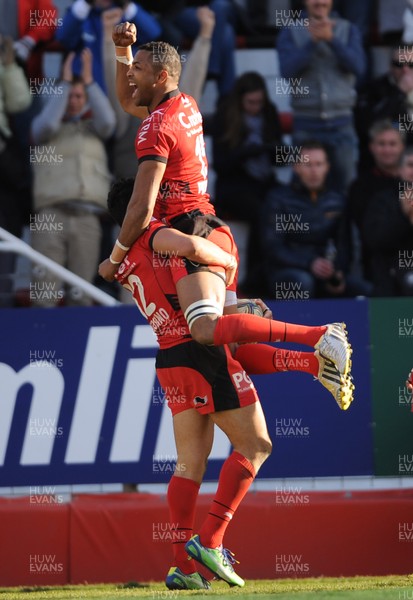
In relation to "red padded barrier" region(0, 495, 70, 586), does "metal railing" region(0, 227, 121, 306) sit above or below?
above

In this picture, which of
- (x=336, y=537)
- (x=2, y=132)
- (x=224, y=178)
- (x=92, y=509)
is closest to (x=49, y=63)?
(x=2, y=132)

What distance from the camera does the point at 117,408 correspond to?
813cm

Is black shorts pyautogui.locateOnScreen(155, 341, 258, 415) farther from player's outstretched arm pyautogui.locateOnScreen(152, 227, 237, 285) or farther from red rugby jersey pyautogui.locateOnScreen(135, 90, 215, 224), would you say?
red rugby jersey pyautogui.locateOnScreen(135, 90, 215, 224)

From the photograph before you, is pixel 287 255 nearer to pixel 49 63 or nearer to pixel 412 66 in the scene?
pixel 412 66

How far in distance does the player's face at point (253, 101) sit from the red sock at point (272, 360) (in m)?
3.93

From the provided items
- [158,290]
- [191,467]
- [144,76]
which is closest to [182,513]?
[191,467]

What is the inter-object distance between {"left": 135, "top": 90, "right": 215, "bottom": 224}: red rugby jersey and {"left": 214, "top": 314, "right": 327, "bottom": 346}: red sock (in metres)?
0.72

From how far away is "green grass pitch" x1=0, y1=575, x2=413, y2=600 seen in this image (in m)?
5.73

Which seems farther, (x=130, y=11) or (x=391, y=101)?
(x=391, y=101)

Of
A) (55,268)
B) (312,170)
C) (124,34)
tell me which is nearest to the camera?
(124,34)

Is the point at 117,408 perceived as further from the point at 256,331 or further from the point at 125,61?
the point at 125,61

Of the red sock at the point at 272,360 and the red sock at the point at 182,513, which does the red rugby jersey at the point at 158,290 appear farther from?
the red sock at the point at 182,513

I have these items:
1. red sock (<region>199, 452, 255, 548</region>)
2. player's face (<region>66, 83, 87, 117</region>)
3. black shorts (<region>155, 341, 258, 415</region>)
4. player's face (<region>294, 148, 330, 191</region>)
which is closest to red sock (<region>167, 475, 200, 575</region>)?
red sock (<region>199, 452, 255, 548</region>)

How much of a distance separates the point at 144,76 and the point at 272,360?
1680 millimetres
